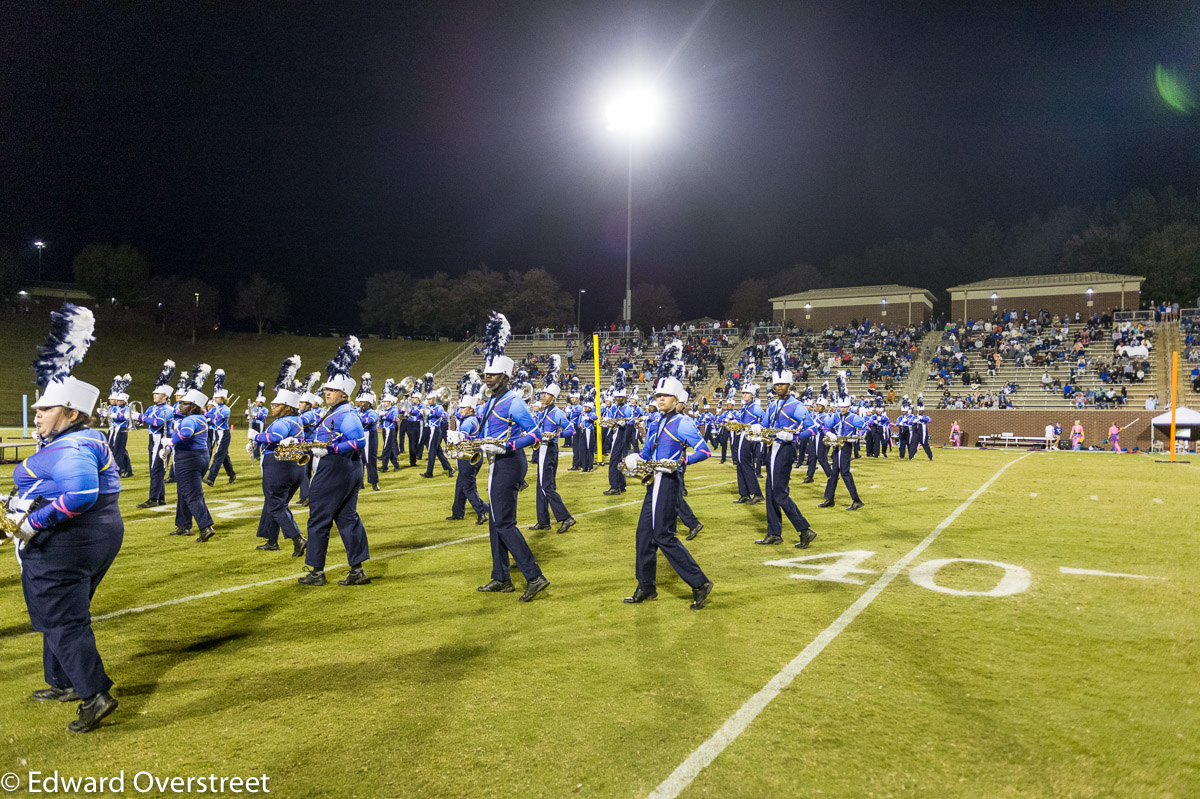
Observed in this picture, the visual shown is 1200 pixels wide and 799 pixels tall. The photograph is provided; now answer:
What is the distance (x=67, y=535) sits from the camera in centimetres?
386

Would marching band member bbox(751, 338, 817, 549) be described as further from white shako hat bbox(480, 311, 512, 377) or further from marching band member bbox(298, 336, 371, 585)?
marching band member bbox(298, 336, 371, 585)

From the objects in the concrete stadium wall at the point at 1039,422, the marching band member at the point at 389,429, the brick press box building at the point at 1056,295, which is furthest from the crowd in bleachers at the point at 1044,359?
the marching band member at the point at 389,429

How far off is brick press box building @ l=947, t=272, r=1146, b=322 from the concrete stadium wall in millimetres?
14395

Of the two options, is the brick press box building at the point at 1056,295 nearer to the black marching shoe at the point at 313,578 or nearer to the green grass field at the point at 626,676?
the green grass field at the point at 626,676

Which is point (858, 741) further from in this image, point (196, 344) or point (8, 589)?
point (196, 344)

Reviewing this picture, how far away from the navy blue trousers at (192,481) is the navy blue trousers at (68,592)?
5138mm

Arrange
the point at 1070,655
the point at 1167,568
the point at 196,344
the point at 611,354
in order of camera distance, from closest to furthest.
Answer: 1. the point at 1070,655
2. the point at 1167,568
3. the point at 611,354
4. the point at 196,344

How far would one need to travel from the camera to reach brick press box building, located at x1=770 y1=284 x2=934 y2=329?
163 ft

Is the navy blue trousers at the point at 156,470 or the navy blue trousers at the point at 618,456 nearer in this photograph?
the navy blue trousers at the point at 156,470

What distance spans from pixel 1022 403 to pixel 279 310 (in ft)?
205

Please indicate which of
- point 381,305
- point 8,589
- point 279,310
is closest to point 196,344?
point 279,310

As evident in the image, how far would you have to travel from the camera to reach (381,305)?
7219 cm

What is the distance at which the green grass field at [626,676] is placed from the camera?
135 inches

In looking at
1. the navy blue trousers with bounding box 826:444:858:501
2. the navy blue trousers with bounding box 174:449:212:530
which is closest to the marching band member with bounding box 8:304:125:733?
the navy blue trousers with bounding box 174:449:212:530
